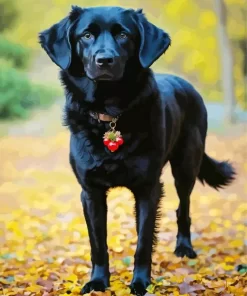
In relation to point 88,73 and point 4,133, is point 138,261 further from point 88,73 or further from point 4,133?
point 4,133

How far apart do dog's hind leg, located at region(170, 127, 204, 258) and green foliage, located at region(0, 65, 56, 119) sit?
96 cm

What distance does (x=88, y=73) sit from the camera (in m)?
2.04

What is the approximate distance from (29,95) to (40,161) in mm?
370

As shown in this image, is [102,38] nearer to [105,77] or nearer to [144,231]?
[105,77]

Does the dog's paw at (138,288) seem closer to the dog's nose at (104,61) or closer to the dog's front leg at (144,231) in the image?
the dog's front leg at (144,231)

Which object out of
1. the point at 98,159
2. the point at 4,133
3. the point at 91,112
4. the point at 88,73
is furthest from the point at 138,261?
the point at 4,133

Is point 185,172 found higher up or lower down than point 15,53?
lower down

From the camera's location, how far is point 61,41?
210cm

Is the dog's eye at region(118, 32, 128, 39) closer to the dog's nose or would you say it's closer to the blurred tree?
the dog's nose

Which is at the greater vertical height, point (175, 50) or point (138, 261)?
point (175, 50)

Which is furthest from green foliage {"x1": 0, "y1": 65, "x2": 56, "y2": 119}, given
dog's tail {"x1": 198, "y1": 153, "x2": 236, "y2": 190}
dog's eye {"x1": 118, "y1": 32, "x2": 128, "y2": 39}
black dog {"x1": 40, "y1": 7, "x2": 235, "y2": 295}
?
dog's eye {"x1": 118, "y1": 32, "x2": 128, "y2": 39}

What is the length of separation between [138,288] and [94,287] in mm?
165

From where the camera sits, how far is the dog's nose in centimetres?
194

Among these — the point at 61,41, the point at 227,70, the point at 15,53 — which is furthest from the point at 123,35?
the point at 227,70
